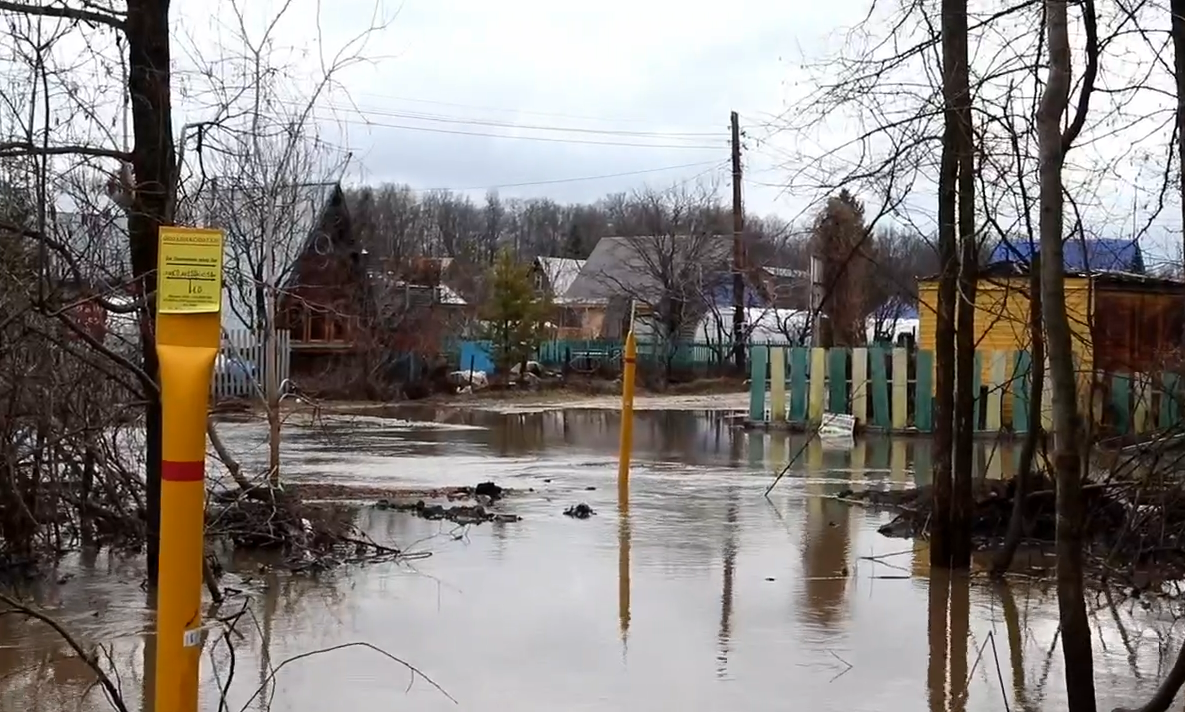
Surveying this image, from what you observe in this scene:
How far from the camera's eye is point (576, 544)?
424 inches

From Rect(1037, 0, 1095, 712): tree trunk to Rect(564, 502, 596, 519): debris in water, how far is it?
7.27m

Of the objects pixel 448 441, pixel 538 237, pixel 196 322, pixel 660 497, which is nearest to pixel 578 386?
pixel 448 441

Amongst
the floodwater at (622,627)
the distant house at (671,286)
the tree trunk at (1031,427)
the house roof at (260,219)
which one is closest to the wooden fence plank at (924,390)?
the house roof at (260,219)

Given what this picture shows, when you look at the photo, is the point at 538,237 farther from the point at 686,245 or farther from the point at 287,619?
the point at 287,619

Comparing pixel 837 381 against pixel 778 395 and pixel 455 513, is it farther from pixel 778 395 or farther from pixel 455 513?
pixel 455 513

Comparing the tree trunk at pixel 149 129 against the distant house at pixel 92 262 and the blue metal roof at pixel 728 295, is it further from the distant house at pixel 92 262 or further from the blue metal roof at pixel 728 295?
the blue metal roof at pixel 728 295

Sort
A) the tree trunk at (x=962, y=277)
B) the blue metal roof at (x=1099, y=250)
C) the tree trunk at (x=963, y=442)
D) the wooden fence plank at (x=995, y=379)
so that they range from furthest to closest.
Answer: the wooden fence plank at (x=995, y=379) < the tree trunk at (x=963, y=442) < the blue metal roof at (x=1099, y=250) < the tree trunk at (x=962, y=277)

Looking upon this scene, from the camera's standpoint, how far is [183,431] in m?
3.98

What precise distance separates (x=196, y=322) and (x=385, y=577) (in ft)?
18.1

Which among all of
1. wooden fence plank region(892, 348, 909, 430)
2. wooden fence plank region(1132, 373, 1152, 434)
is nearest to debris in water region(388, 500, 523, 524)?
wooden fence plank region(1132, 373, 1152, 434)

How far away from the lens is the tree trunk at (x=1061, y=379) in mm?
5105

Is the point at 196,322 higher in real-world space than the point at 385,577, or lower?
higher

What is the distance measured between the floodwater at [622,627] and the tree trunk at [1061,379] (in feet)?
4.33

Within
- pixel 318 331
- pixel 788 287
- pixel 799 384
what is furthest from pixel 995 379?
pixel 788 287
